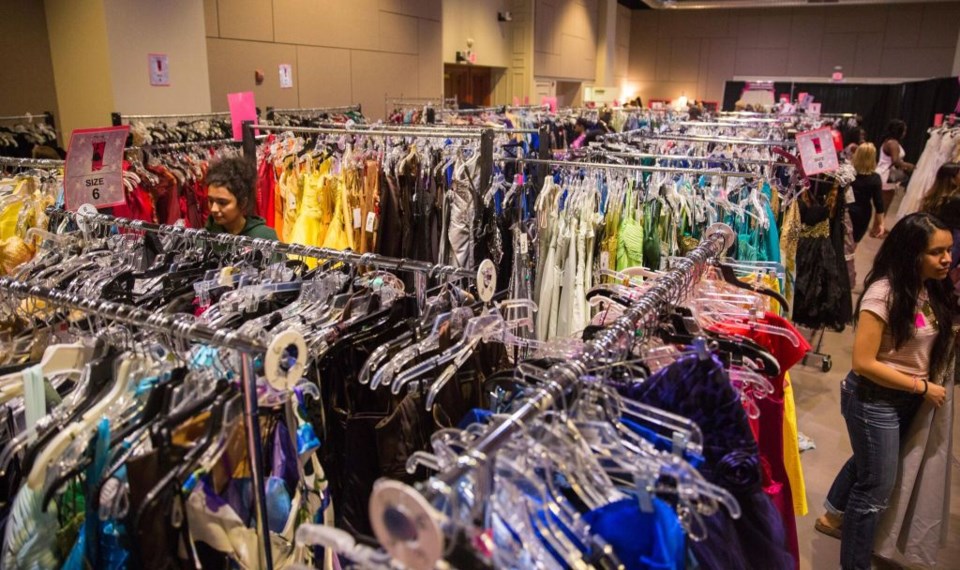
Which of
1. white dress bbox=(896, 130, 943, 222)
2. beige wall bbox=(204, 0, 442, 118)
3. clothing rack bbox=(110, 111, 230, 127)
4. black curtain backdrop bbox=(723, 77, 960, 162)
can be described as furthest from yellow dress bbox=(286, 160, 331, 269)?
black curtain backdrop bbox=(723, 77, 960, 162)

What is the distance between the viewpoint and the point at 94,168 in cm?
262

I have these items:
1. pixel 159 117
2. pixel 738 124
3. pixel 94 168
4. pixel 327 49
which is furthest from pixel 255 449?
pixel 327 49

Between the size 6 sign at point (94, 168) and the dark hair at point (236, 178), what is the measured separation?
1.16ft

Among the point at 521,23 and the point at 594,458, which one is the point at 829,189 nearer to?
the point at 594,458

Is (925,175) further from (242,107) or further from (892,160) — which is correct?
(242,107)

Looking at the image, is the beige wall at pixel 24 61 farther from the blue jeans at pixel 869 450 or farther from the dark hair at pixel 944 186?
the dark hair at pixel 944 186

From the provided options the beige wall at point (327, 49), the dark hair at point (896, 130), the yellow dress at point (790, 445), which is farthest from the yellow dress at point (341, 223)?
the dark hair at point (896, 130)

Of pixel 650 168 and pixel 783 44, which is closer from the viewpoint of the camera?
pixel 650 168

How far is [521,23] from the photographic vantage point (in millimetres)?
11367

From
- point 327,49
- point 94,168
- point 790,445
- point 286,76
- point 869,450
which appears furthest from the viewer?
point 327,49

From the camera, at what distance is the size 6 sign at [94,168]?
2527mm

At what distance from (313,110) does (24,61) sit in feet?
7.71

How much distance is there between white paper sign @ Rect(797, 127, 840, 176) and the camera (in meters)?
3.43

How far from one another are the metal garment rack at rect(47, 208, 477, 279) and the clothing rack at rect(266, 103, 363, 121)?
11.5ft
